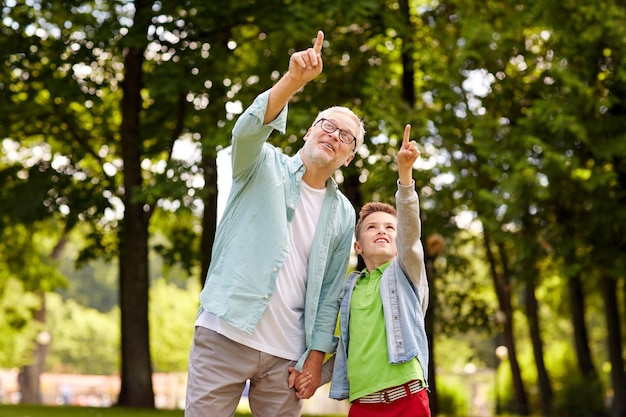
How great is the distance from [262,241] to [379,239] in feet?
2.41

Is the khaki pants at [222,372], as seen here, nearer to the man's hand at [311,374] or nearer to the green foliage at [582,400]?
the man's hand at [311,374]

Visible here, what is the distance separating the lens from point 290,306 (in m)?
4.33

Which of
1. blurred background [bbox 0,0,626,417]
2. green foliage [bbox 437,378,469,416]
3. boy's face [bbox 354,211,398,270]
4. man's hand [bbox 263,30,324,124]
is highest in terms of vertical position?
blurred background [bbox 0,0,626,417]

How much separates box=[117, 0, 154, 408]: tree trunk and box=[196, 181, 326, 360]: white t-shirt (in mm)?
11472

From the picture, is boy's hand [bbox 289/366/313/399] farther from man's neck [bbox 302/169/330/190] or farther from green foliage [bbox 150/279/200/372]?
green foliage [bbox 150/279/200/372]

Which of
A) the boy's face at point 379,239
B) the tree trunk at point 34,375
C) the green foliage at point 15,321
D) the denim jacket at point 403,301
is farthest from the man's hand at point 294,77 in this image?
the tree trunk at point 34,375

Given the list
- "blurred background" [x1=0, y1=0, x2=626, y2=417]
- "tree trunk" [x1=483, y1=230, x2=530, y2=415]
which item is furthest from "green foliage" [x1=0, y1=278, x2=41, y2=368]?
"tree trunk" [x1=483, y1=230, x2=530, y2=415]

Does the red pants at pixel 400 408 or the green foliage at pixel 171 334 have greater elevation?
the red pants at pixel 400 408

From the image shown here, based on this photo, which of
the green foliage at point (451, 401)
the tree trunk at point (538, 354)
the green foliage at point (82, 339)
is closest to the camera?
the green foliage at point (451, 401)

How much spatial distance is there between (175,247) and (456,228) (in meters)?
5.87

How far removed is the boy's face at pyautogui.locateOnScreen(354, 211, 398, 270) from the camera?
4.69 m

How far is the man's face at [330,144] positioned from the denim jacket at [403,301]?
0.33m

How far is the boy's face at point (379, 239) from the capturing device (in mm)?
4691

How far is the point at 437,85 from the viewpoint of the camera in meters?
14.8
